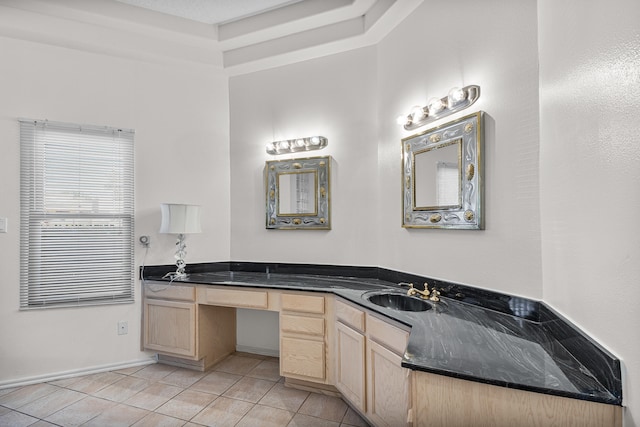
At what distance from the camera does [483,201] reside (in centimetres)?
184

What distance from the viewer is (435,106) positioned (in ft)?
6.95

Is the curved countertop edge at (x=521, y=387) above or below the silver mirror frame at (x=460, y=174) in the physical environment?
below

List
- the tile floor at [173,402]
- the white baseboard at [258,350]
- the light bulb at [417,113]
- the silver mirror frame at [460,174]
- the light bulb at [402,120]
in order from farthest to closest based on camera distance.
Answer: the white baseboard at [258,350]
the light bulb at [402,120]
the light bulb at [417,113]
the tile floor at [173,402]
the silver mirror frame at [460,174]

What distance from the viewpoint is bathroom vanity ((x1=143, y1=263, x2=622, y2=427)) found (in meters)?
1.01

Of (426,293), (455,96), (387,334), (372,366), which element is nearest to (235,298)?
(372,366)

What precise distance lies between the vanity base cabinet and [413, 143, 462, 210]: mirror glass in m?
1.17

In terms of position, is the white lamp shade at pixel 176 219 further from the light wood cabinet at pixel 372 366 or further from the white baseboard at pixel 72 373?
the light wood cabinet at pixel 372 366

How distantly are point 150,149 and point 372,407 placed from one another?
2.86 meters

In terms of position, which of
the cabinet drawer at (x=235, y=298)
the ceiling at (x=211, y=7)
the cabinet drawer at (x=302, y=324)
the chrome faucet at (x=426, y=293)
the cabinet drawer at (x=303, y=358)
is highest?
the ceiling at (x=211, y=7)

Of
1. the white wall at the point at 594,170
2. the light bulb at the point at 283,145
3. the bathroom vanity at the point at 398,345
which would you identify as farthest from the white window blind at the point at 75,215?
the white wall at the point at 594,170

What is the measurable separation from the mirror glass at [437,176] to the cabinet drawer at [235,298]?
1.42 metres

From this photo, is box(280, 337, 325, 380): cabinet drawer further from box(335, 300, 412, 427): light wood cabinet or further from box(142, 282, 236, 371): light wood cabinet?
box(142, 282, 236, 371): light wood cabinet

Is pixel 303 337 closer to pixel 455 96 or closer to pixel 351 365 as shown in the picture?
pixel 351 365

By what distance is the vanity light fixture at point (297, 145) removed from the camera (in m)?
3.00
